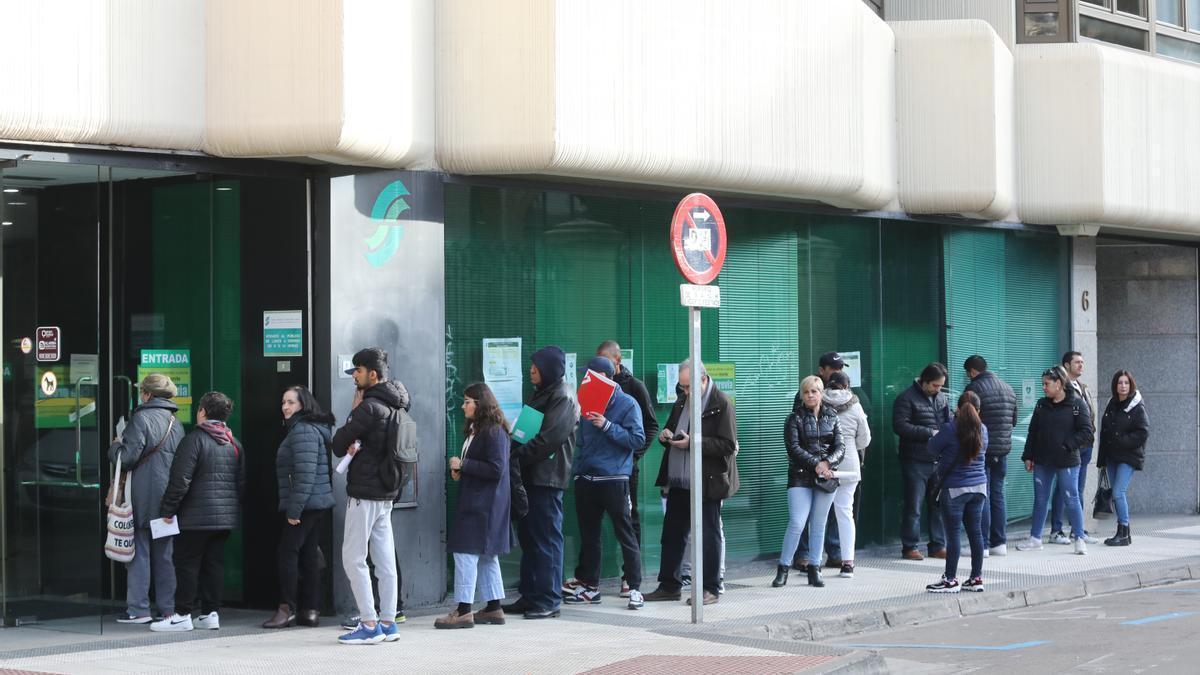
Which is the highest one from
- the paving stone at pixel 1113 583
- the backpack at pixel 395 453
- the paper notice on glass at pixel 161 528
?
the backpack at pixel 395 453

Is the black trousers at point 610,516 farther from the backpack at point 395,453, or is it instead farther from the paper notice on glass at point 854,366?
the paper notice on glass at point 854,366

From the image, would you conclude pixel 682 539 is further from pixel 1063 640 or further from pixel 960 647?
pixel 1063 640

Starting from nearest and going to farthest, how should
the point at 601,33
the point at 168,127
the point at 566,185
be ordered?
the point at 168,127, the point at 601,33, the point at 566,185

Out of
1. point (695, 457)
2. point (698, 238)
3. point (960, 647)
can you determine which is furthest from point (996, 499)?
point (698, 238)

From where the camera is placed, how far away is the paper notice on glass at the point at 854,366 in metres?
15.7

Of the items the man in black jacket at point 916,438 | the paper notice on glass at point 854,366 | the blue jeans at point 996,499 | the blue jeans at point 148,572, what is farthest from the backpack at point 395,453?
the blue jeans at point 996,499

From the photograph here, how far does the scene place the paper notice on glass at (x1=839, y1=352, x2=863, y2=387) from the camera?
15.7m

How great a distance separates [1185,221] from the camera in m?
18.1

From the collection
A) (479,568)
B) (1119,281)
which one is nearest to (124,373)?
(479,568)

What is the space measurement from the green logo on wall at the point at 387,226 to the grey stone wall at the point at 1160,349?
39.4ft

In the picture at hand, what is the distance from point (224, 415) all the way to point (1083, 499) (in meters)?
11.0

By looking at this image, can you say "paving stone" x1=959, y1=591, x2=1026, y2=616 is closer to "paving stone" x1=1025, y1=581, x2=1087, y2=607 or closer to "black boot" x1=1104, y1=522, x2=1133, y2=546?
"paving stone" x1=1025, y1=581, x2=1087, y2=607

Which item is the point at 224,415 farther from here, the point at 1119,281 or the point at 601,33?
the point at 1119,281

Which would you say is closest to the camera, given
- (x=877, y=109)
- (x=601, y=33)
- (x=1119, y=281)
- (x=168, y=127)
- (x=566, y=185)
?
(x=168, y=127)
